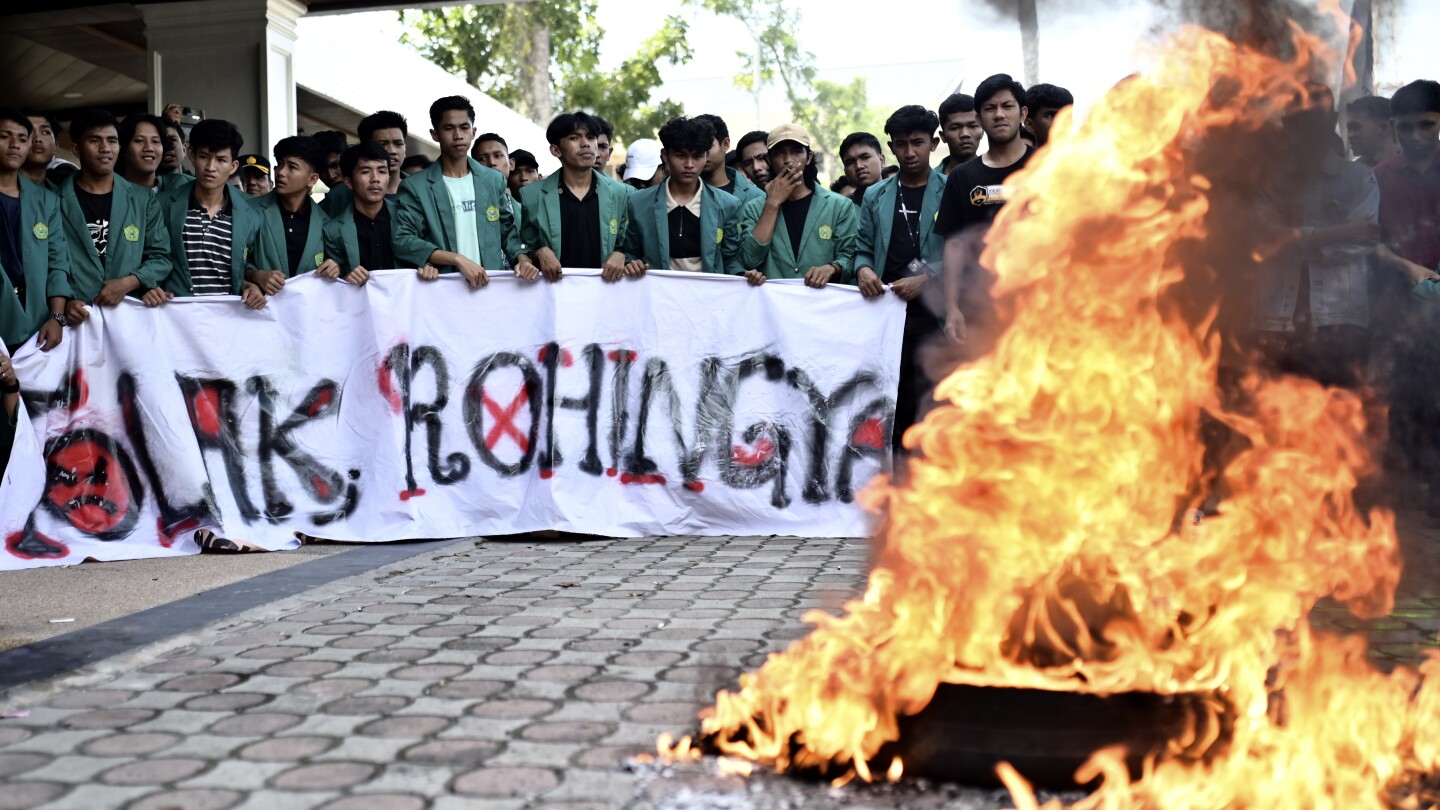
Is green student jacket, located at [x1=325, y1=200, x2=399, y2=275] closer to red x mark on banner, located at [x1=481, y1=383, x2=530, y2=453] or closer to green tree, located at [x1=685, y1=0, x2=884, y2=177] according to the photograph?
red x mark on banner, located at [x1=481, y1=383, x2=530, y2=453]

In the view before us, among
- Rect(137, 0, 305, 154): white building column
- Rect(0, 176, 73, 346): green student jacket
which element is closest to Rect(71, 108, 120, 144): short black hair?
Rect(0, 176, 73, 346): green student jacket

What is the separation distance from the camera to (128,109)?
2381cm

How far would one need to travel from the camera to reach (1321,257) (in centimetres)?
674

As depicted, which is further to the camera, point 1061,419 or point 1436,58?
point 1436,58

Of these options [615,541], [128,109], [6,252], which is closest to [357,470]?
[615,541]

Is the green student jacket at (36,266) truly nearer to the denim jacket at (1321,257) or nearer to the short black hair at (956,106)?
the short black hair at (956,106)

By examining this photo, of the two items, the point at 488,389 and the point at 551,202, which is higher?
the point at 551,202

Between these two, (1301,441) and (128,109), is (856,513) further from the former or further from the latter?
(128,109)

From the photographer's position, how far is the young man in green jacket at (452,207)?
8.17 meters

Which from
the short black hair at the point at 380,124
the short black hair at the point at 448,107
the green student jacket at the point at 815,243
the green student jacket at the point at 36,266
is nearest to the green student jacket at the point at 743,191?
the green student jacket at the point at 815,243

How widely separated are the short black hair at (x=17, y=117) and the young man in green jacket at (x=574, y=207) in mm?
2639

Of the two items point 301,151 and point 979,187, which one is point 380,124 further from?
point 979,187

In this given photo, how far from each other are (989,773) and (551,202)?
5689 millimetres

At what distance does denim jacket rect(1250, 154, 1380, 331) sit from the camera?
15.8 feet
